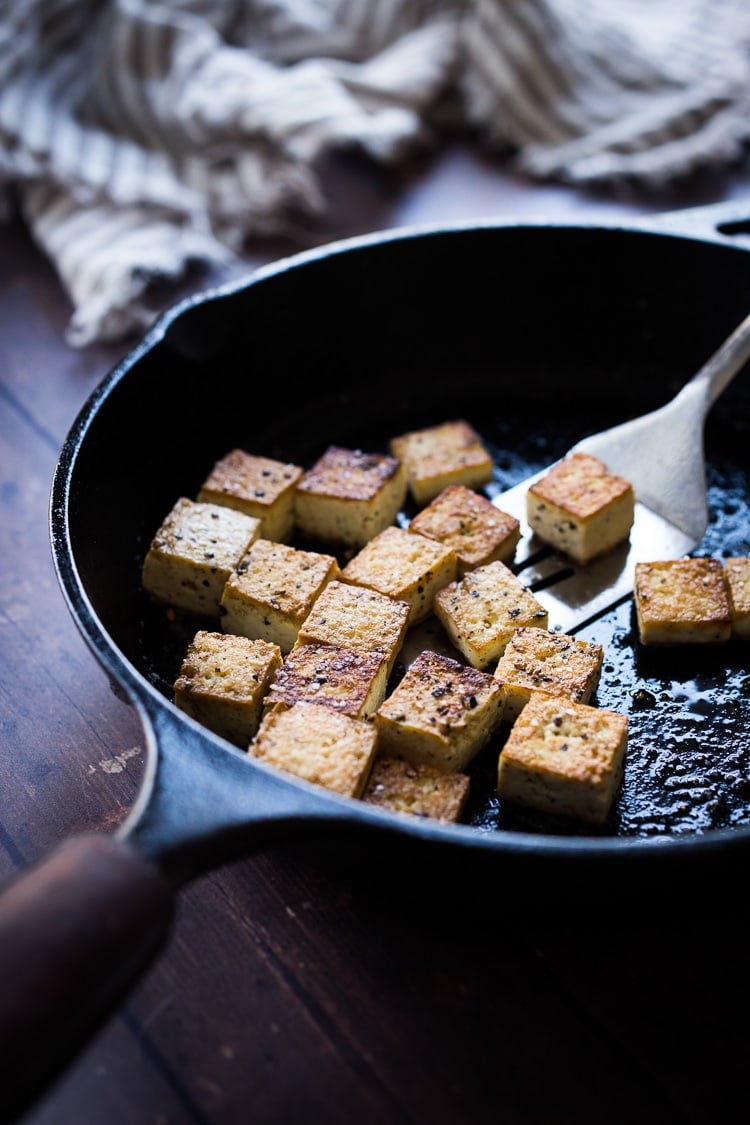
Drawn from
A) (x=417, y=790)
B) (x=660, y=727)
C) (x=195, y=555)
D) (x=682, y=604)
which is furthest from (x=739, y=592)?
(x=195, y=555)

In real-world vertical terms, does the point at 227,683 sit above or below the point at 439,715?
above

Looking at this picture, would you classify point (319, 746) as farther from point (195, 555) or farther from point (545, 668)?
point (195, 555)

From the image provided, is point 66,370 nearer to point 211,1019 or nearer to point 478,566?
point 478,566

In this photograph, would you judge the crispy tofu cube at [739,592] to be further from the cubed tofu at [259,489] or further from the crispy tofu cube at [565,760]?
the cubed tofu at [259,489]

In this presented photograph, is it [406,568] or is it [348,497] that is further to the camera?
[348,497]

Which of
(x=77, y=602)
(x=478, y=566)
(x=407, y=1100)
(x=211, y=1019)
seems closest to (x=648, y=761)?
(x=478, y=566)

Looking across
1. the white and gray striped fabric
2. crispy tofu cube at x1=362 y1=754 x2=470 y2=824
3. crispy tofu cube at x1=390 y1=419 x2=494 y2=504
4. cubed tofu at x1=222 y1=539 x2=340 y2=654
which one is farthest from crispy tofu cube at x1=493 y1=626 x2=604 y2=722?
the white and gray striped fabric

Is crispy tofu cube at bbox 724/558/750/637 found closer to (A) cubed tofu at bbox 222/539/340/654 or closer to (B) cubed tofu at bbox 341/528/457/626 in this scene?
(B) cubed tofu at bbox 341/528/457/626
